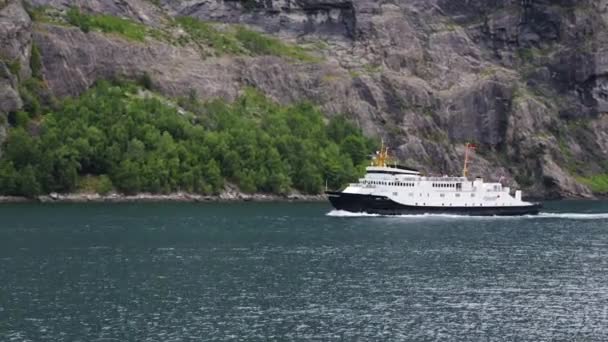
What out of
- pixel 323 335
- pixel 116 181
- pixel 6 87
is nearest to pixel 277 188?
pixel 116 181

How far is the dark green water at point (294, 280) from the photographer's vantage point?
64.9 metres

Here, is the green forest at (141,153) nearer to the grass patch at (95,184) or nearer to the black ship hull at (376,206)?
the grass patch at (95,184)

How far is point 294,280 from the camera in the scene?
83000 mm

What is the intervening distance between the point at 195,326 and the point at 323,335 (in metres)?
7.82

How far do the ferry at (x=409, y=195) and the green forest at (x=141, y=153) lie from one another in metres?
38.8

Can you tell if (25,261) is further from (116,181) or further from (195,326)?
(116,181)

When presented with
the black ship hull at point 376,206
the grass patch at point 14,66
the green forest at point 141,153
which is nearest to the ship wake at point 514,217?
the black ship hull at point 376,206

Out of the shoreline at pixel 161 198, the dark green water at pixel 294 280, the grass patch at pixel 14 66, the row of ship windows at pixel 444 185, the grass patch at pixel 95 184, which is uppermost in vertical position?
the grass patch at pixel 14 66

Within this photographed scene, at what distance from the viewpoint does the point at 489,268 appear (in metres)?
91.8

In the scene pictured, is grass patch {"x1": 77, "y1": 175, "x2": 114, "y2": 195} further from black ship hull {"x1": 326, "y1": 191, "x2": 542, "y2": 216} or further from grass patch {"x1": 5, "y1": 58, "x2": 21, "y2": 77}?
black ship hull {"x1": 326, "y1": 191, "x2": 542, "y2": 216}

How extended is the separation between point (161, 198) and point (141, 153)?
8.95 meters

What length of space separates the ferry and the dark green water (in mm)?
11211

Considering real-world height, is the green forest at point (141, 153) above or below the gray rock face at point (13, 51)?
below

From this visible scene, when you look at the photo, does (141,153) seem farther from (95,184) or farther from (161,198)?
(95,184)
